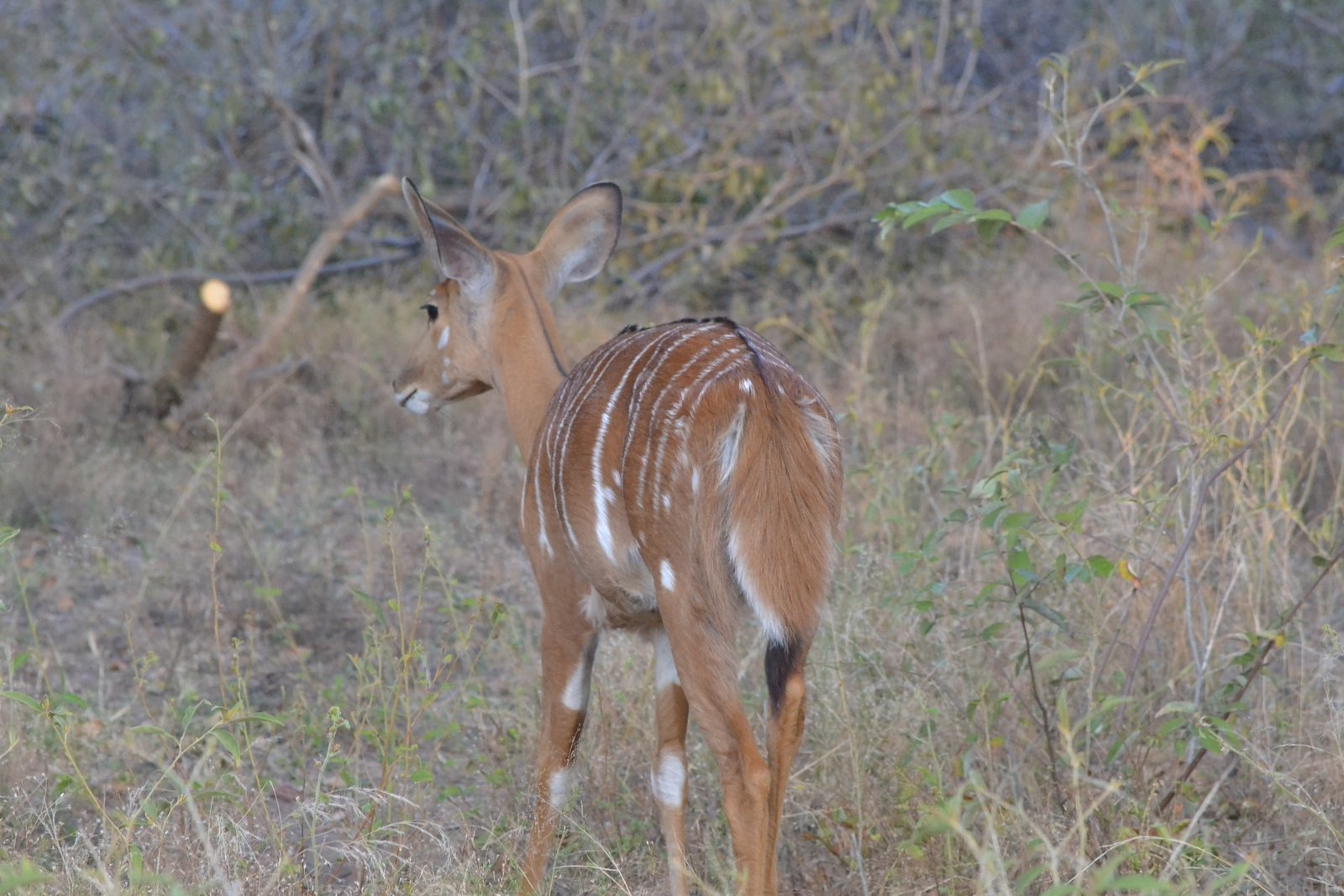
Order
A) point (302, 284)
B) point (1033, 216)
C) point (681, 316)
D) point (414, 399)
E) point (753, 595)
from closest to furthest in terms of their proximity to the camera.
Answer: point (753, 595) < point (1033, 216) < point (414, 399) < point (302, 284) < point (681, 316)

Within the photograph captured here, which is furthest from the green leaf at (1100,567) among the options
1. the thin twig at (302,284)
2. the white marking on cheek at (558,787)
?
the thin twig at (302,284)

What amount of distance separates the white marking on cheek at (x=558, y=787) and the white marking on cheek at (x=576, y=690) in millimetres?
165

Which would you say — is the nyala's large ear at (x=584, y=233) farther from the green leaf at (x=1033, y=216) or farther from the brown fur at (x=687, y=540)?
the green leaf at (x=1033, y=216)

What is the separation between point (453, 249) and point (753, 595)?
5.76 feet

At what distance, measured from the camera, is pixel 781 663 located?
2984 millimetres

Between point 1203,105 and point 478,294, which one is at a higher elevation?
point 478,294

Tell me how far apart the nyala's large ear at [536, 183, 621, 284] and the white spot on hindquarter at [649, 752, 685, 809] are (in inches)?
69.3

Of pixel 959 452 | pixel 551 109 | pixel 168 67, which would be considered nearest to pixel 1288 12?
pixel 551 109

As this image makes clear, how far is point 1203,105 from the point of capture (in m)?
9.45

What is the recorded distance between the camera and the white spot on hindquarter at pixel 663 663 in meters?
3.51

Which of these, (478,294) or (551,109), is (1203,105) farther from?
(478,294)

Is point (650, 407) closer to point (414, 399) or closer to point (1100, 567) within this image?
point (1100, 567)

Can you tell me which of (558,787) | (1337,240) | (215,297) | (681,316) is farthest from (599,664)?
(681,316)

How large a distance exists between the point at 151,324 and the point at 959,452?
4.07 m
